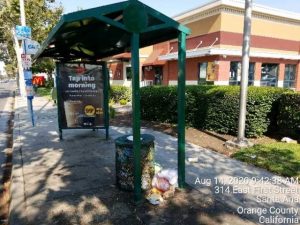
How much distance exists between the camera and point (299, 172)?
534 cm

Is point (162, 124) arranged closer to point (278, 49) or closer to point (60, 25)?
point (60, 25)

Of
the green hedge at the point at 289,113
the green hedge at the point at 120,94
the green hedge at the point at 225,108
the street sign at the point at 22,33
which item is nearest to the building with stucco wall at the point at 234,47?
the green hedge at the point at 120,94

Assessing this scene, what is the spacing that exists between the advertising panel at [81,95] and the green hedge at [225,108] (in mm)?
2909

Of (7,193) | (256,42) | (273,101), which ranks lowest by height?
(7,193)

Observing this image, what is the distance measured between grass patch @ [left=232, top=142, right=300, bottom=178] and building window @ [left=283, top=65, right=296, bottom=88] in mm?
17941

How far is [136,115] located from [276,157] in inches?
144

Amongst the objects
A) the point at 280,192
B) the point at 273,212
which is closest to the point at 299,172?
the point at 280,192

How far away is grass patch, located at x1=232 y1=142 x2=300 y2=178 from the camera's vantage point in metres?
5.50

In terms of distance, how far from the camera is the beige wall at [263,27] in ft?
62.3

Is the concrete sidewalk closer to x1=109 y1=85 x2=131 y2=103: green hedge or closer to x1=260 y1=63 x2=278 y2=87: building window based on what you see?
x1=109 y1=85 x2=131 y2=103: green hedge

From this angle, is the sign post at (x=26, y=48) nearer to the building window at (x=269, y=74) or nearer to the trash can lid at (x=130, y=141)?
the trash can lid at (x=130, y=141)

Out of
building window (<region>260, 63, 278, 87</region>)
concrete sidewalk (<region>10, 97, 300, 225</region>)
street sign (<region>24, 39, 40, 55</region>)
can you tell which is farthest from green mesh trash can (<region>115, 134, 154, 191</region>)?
building window (<region>260, 63, 278, 87</region>)

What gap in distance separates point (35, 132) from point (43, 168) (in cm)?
398

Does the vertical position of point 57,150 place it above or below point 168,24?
below
